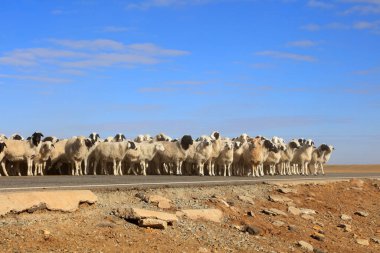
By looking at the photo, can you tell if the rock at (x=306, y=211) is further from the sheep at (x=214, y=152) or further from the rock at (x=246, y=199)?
the sheep at (x=214, y=152)

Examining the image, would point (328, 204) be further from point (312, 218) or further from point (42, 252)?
point (42, 252)

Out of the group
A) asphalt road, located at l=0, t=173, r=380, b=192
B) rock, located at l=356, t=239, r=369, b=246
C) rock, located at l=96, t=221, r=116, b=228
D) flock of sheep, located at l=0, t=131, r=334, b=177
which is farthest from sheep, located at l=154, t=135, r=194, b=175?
rock, located at l=96, t=221, r=116, b=228

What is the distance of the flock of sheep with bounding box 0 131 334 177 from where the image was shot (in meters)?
35.5

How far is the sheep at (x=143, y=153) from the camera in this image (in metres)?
37.6

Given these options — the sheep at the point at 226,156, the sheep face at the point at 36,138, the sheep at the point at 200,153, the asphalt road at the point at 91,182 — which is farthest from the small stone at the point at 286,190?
the sheep face at the point at 36,138

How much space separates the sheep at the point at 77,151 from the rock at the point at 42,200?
763 inches

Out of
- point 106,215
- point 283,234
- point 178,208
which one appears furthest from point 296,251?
point 106,215

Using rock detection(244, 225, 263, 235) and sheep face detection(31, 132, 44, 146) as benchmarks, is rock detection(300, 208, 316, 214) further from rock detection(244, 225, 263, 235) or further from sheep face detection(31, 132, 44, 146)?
sheep face detection(31, 132, 44, 146)

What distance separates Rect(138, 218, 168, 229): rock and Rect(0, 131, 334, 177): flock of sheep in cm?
1899

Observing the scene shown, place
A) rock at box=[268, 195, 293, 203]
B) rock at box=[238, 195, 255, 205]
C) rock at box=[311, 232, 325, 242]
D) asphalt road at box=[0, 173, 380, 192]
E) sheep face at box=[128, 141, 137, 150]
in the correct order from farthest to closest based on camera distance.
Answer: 1. sheep face at box=[128, 141, 137, 150]
2. rock at box=[268, 195, 293, 203]
3. rock at box=[238, 195, 255, 205]
4. rock at box=[311, 232, 325, 242]
5. asphalt road at box=[0, 173, 380, 192]

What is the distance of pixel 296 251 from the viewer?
60.5ft

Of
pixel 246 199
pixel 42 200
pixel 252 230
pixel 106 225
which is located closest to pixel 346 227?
pixel 246 199

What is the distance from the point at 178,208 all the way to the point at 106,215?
9.85 feet

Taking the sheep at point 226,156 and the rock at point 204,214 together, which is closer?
the rock at point 204,214
